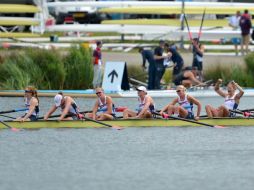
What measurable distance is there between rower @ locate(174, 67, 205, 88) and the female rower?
969 centimetres

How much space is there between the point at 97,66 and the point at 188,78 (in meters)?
3.33

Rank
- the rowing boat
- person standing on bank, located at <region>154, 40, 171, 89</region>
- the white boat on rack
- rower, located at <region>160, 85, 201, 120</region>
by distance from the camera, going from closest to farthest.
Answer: the rowing boat < rower, located at <region>160, 85, 201, 120</region> < the white boat on rack < person standing on bank, located at <region>154, 40, 171, 89</region>

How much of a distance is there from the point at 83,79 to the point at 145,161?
16.2m

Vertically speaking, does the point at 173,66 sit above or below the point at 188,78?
above

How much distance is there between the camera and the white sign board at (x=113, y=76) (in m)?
42.6

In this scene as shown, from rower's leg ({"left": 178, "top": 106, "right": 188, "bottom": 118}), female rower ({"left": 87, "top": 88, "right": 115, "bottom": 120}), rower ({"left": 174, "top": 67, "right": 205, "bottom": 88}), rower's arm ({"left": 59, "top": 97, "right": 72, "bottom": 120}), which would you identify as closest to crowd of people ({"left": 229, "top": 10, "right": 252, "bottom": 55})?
rower ({"left": 174, "top": 67, "right": 205, "bottom": 88})

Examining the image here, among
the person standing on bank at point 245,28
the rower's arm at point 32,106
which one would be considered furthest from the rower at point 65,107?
the person standing on bank at point 245,28

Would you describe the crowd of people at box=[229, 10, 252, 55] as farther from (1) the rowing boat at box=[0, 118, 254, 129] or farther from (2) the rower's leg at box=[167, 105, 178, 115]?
(1) the rowing boat at box=[0, 118, 254, 129]

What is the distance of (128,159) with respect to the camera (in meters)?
29.4

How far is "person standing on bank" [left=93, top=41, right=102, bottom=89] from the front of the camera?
43.1 metres

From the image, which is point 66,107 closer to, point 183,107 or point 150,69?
point 183,107

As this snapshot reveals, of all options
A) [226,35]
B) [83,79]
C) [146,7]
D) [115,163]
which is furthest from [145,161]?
[146,7]

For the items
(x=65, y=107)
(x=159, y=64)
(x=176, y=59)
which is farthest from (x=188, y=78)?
(x=65, y=107)

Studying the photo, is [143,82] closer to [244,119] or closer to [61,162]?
[244,119]
